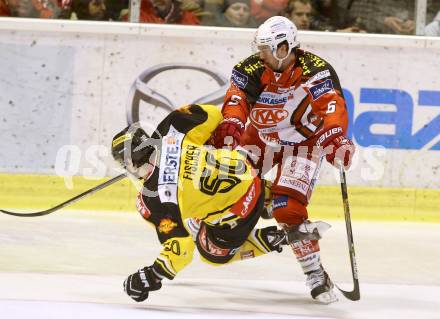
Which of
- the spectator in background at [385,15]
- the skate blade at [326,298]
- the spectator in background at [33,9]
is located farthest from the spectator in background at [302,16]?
the skate blade at [326,298]

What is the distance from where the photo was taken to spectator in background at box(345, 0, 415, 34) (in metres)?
8.07

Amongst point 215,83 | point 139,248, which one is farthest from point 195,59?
point 139,248

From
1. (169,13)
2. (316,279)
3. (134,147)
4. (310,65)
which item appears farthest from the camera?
(169,13)

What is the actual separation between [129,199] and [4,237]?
1461 mm

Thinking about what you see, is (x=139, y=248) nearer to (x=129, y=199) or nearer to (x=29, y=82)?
(x=129, y=199)

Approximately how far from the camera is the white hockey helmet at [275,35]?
→ 5246 millimetres

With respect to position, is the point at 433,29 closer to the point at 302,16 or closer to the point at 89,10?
the point at 302,16

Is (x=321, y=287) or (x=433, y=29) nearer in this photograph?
(x=321, y=287)

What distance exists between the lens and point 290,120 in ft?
18.6

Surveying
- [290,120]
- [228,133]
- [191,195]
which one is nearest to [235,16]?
[290,120]

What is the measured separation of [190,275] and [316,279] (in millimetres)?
883

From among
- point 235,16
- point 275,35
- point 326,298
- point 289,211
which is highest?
point 275,35

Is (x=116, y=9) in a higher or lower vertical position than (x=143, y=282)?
higher

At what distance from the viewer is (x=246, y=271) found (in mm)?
5957
